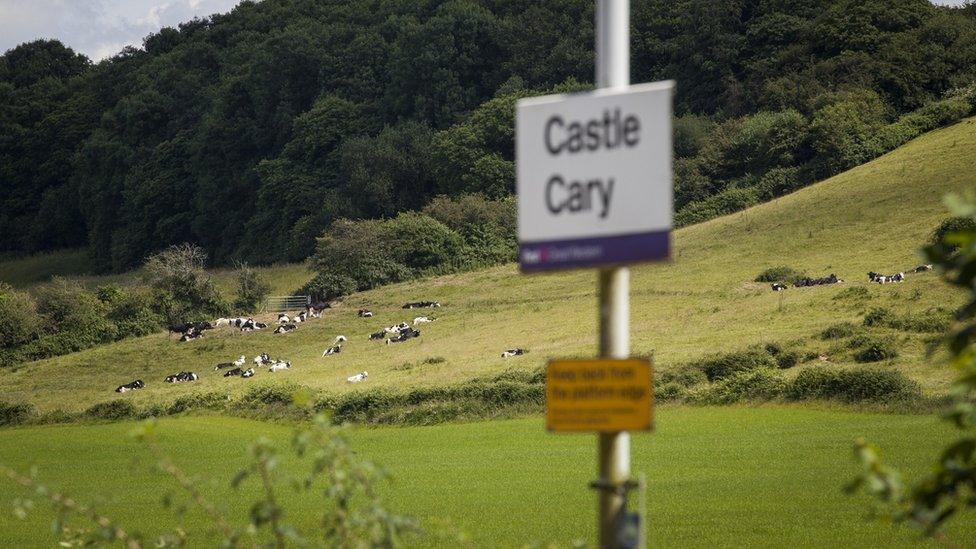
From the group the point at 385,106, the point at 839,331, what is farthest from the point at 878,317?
the point at 385,106

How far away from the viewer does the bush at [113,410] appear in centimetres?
4544

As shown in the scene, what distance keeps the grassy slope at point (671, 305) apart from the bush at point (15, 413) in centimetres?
321

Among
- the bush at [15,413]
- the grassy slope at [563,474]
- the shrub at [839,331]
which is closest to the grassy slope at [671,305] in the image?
the shrub at [839,331]

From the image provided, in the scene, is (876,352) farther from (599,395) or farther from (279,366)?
(599,395)

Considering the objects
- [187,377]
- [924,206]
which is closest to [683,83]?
[924,206]

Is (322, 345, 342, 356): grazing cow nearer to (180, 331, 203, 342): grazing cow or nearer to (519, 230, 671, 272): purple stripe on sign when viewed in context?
(180, 331, 203, 342): grazing cow

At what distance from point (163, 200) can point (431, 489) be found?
9298 centimetres

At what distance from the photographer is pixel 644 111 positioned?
19.3 ft

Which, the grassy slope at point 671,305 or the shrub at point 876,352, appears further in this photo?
the grassy slope at point 671,305

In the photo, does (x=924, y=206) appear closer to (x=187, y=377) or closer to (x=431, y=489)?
(x=187, y=377)

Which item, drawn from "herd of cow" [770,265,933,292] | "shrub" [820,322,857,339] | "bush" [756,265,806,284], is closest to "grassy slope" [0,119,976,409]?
"herd of cow" [770,265,933,292]

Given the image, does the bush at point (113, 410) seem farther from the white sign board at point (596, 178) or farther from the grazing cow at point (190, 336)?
the white sign board at point (596, 178)

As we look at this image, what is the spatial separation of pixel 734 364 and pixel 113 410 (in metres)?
20.6

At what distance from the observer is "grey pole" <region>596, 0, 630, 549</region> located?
6102 millimetres
